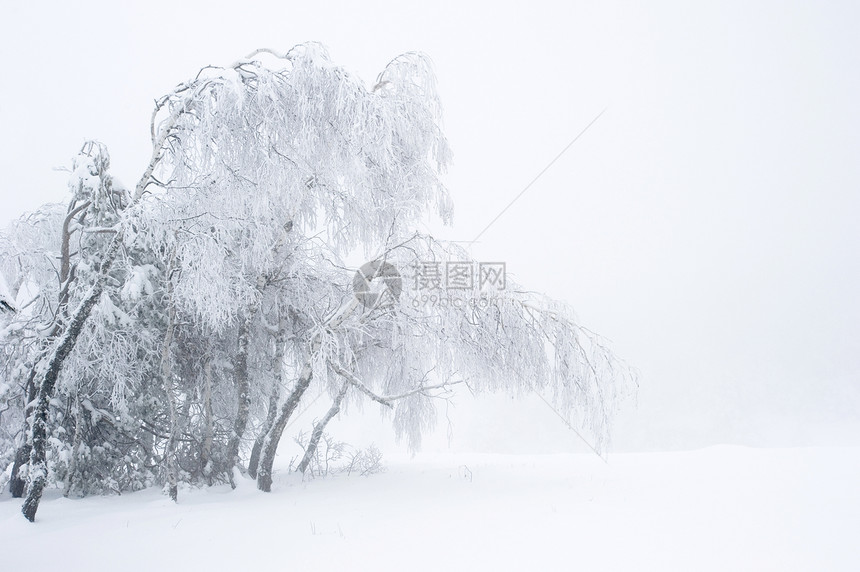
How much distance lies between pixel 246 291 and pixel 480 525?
13.5ft

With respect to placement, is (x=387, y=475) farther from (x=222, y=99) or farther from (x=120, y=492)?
(x=222, y=99)

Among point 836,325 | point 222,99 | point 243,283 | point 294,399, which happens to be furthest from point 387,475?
point 836,325

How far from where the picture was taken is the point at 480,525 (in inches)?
211

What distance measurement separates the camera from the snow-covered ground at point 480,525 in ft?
14.2

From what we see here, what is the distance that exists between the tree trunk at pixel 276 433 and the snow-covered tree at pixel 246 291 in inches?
0.8

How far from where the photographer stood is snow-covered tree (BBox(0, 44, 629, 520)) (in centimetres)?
636

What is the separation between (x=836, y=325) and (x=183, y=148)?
164 feet

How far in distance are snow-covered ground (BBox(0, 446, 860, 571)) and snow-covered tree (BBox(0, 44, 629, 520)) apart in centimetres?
76

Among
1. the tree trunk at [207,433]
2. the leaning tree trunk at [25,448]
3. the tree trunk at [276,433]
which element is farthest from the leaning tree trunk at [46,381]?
the tree trunk at [276,433]

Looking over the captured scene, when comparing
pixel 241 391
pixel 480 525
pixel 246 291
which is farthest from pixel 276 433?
pixel 480 525

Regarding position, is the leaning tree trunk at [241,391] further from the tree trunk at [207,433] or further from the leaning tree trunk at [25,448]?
the leaning tree trunk at [25,448]

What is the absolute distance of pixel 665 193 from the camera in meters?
164

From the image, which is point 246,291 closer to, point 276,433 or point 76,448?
point 276,433

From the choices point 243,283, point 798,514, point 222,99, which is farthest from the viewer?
point 243,283
